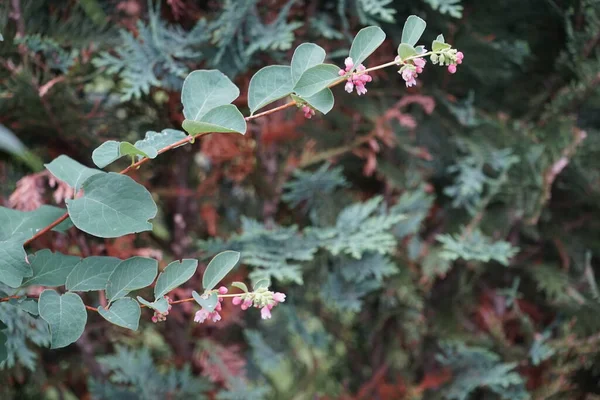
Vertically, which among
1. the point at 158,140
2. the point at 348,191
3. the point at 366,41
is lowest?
the point at 348,191

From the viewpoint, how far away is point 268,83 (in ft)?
1.88

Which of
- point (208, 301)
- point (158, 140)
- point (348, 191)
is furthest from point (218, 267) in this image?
point (348, 191)

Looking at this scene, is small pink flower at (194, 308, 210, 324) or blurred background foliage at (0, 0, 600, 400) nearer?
small pink flower at (194, 308, 210, 324)

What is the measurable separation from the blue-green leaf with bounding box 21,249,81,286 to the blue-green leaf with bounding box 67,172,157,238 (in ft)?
0.27

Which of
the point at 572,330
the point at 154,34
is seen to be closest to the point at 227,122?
the point at 154,34

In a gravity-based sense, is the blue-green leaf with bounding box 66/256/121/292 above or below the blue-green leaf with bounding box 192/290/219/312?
below

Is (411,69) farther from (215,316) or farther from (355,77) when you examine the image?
(215,316)

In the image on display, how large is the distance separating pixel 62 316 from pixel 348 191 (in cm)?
82

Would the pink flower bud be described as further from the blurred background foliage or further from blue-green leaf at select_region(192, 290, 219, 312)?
the blurred background foliage

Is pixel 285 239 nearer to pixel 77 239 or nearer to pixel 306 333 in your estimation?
pixel 306 333

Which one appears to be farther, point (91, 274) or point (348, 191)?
point (348, 191)

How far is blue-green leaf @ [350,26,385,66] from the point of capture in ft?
1.78

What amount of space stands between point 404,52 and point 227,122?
0.17 meters

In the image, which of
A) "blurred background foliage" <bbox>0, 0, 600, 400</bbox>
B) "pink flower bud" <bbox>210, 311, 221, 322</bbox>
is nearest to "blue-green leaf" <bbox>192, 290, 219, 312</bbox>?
"pink flower bud" <bbox>210, 311, 221, 322</bbox>
